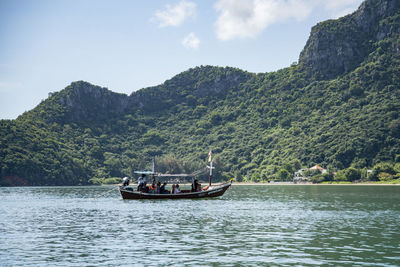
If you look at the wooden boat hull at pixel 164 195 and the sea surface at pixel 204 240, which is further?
the wooden boat hull at pixel 164 195

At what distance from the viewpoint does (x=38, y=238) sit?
31.8 m

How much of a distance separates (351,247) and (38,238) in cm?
2073

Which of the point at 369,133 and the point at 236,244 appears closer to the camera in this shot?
the point at 236,244

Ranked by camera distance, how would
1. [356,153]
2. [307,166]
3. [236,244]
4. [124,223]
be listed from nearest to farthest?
[236,244] → [124,223] → [356,153] → [307,166]

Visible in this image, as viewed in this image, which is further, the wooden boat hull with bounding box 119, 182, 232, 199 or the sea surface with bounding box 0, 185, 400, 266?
the wooden boat hull with bounding box 119, 182, 232, 199

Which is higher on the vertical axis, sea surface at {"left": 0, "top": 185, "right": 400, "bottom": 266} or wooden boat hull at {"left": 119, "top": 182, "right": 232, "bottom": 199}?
wooden boat hull at {"left": 119, "top": 182, "right": 232, "bottom": 199}

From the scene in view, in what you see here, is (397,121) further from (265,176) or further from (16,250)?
(16,250)

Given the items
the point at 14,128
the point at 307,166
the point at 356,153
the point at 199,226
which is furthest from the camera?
the point at 14,128

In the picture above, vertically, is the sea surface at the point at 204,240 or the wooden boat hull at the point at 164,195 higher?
the wooden boat hull at the point at 164,195

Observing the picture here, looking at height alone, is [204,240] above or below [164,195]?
below

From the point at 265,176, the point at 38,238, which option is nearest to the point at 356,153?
the point at 265,176

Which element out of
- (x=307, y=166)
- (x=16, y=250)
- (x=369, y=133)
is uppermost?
(x=369, y=133)

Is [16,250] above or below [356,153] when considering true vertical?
below

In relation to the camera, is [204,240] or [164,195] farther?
[164,195]
